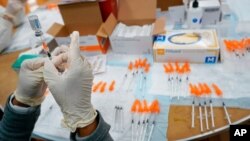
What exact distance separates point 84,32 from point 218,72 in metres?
0.80

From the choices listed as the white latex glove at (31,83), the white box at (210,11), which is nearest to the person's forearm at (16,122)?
the white latex glove at (31,83)

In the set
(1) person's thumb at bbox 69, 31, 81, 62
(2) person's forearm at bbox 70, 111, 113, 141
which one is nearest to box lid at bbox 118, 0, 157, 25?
(1) person's thumb at bbox 69, 31, 81, 62

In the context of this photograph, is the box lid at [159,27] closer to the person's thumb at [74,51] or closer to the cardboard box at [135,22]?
the cardboard box at [135,22]

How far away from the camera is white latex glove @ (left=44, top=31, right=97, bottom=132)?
71 cm

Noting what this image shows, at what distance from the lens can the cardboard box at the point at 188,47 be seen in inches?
39.7

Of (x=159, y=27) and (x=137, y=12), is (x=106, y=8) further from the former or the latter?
(x=159, y=27)

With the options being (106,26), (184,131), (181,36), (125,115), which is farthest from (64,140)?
(181,36)

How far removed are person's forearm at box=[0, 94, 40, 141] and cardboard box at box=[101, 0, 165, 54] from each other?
57cm

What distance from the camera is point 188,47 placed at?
1.02 m

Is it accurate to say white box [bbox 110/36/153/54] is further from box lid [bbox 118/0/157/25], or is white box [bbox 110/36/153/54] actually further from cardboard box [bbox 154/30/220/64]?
box lid [bbox 118/0/157/25]

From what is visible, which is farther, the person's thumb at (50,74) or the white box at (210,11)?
the white box at (210,11)

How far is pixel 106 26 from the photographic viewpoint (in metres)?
1.20

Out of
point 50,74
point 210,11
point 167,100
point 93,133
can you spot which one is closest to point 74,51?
point 50,74

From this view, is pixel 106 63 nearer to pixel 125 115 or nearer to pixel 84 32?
pixel 84 32
